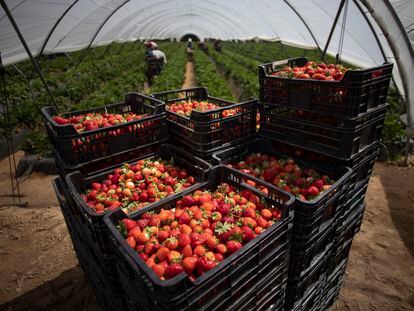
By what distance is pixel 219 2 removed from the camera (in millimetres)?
20266

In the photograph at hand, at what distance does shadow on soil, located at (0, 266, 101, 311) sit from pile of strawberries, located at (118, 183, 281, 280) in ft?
7.31

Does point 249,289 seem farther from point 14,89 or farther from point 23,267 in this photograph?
point 14,89

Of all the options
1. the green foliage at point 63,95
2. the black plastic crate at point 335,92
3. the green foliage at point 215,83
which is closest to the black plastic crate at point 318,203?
the black plastic crate at point 335,92

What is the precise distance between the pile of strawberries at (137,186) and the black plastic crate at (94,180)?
84mm

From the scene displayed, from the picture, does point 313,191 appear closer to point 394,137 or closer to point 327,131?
point 327,131

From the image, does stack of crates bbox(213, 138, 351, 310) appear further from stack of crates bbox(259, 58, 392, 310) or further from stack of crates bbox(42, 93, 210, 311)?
stack of crates bbox(42, 93, 210, 311)

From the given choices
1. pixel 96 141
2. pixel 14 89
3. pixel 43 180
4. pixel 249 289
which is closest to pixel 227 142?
pixel 96 141

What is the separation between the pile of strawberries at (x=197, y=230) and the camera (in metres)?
1.76

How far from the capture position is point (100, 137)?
9.78 ft

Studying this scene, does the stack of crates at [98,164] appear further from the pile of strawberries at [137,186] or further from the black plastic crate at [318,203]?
the black plastic crate at [318,203]

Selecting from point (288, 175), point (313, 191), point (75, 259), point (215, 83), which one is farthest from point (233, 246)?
point (215, 83)

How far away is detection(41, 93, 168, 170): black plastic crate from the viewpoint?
2754 millimetres

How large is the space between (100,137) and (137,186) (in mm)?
692

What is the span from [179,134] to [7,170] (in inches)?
247
